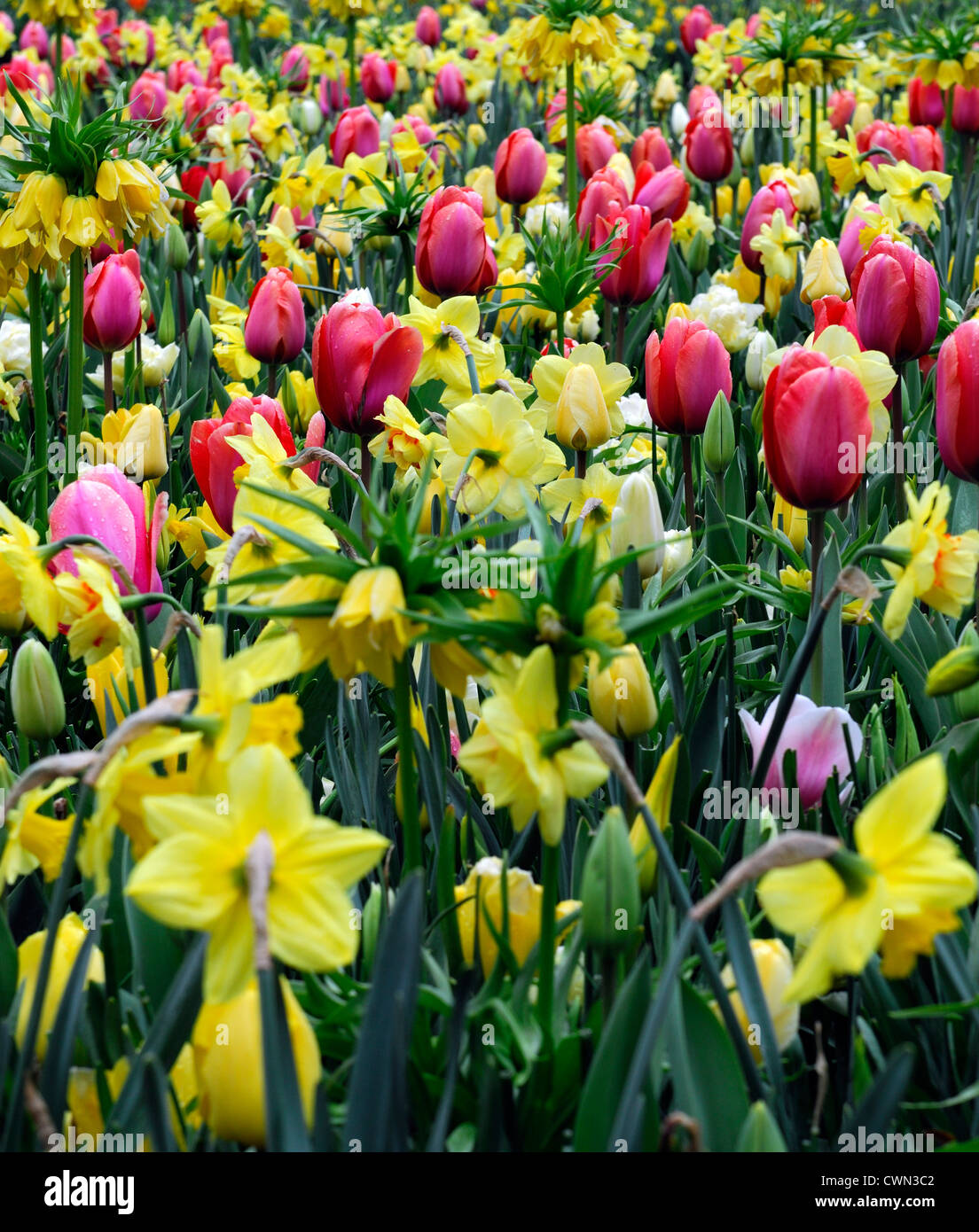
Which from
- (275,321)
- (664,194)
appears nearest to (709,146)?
(664,194)

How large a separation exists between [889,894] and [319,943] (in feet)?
0.90

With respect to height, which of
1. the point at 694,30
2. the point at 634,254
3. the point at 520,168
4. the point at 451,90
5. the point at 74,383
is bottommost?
the point at 74,383

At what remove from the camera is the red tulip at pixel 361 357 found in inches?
60.0

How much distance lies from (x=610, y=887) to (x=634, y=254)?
1.63 metres

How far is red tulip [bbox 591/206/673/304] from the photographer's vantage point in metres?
2.21

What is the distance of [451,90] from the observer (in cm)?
484

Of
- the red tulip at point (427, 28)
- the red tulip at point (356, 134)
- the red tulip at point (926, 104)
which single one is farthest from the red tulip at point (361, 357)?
the red tulip at point (427, 28)

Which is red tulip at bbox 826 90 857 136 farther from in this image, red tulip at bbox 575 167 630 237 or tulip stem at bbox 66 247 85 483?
tulip stem at bbox 66 247 85 483

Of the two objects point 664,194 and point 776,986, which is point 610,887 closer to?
point 776,986

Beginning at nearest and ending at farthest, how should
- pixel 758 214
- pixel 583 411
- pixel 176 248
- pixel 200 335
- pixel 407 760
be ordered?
pixel 407 760 < pixel 583 411 < pixel 200 335 < pixel 758 214 < pixel 176 248

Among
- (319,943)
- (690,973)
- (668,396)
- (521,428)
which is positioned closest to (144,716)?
(319,943)

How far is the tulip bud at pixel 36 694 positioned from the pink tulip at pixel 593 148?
2299 millimetres

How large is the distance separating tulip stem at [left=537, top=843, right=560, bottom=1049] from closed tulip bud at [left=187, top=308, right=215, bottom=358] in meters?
1.79

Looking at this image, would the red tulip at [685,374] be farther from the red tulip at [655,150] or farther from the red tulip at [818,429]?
the red tulip at [655,150]
